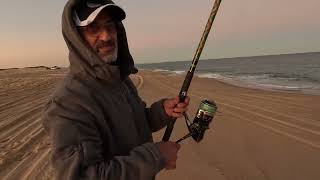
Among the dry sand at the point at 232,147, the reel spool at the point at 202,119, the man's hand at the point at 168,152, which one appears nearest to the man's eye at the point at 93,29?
the man's hand at the point at 168,152

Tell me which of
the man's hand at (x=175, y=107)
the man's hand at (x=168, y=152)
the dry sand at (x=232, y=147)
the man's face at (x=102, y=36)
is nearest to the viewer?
the man's hand at (x=168, y=152)

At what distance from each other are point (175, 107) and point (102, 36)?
2.56ft

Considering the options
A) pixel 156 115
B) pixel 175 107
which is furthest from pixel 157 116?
pixel 175 107

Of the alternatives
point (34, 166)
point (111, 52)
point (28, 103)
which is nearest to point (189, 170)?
point (34, 166)

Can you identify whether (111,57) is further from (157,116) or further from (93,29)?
(157,116)

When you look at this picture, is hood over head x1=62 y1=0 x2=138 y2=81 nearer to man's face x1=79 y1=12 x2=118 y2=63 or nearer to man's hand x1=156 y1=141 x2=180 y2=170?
man's face x1=79 y1=12 x2=118 y2=63

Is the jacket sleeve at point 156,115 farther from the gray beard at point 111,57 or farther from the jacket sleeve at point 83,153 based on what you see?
the jacket sleeve at point 83,153

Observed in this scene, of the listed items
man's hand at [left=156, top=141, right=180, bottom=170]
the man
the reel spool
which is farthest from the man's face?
the reel spool

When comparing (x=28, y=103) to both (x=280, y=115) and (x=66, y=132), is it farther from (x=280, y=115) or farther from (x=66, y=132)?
(x=66, y=132)

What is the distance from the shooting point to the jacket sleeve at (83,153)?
1858mm

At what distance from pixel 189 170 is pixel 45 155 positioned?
8.36 ft

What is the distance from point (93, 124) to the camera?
202cm

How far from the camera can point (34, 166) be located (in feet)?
20.4

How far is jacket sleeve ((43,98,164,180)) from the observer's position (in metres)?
1.86
